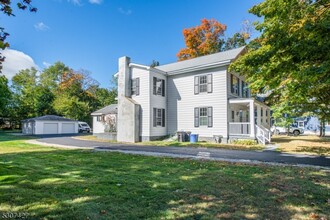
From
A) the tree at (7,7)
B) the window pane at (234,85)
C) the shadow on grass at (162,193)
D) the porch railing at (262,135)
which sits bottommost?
the shadow on grass at (162,193)

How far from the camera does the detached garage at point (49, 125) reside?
29625 millimetres

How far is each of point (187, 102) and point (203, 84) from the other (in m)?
2.17

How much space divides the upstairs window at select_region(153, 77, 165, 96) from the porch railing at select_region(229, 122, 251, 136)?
6.93 metres

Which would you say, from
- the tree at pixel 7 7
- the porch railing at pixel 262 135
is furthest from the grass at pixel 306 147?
the tree at pixel 7 7

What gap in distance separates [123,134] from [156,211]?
52.2 feet

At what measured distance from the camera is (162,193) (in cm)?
434

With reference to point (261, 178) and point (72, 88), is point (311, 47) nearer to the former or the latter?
point (261, 178)

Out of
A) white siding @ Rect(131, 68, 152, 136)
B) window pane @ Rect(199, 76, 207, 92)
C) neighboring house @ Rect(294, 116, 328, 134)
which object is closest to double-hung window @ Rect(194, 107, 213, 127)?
window pane @ Rect(199, 76, 207, 92)

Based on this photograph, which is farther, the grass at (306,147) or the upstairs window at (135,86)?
the upstairs window at (135,86)

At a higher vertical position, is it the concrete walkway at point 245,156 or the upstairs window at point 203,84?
the upstairs window at point 203,84

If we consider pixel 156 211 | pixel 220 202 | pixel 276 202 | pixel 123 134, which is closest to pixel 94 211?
pixel 156 211

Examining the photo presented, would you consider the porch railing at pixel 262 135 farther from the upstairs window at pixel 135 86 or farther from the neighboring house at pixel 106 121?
the neighboring house at pixel 106 121

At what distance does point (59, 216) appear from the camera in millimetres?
3174

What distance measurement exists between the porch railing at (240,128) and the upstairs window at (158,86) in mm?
6926
